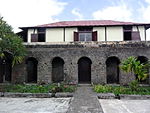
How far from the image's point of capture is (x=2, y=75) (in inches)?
784

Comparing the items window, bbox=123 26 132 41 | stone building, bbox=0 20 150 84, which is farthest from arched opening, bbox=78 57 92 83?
window, bbox=123 26 132 41

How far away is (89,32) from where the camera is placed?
19891 mm

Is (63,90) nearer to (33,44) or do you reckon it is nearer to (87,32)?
(33,44)

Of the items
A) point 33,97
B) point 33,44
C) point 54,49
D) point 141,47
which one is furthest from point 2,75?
point 141,47

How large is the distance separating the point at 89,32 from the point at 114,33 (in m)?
2.52

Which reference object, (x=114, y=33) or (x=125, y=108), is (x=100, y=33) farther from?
(x=125, y=108)

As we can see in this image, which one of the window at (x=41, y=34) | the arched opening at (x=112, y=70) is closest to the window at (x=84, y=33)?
the arched opening at (x=112, y=70)

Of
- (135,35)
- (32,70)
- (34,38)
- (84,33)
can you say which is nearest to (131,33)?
(135,35)

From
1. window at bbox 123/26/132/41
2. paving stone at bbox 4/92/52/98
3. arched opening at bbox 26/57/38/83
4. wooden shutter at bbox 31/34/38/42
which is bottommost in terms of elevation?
paving stone at bbox 4/92/52/98

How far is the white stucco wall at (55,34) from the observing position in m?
19.9

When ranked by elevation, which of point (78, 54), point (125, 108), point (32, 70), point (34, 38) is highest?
point (34, 38)

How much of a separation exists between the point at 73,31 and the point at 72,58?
3695 millimetres

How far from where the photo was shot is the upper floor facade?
1945 cm

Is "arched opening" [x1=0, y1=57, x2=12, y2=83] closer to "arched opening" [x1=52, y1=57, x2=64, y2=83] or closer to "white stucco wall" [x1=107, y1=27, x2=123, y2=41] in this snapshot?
"arched opening" [x1=52, y1=57, x2=64, y2=83]
